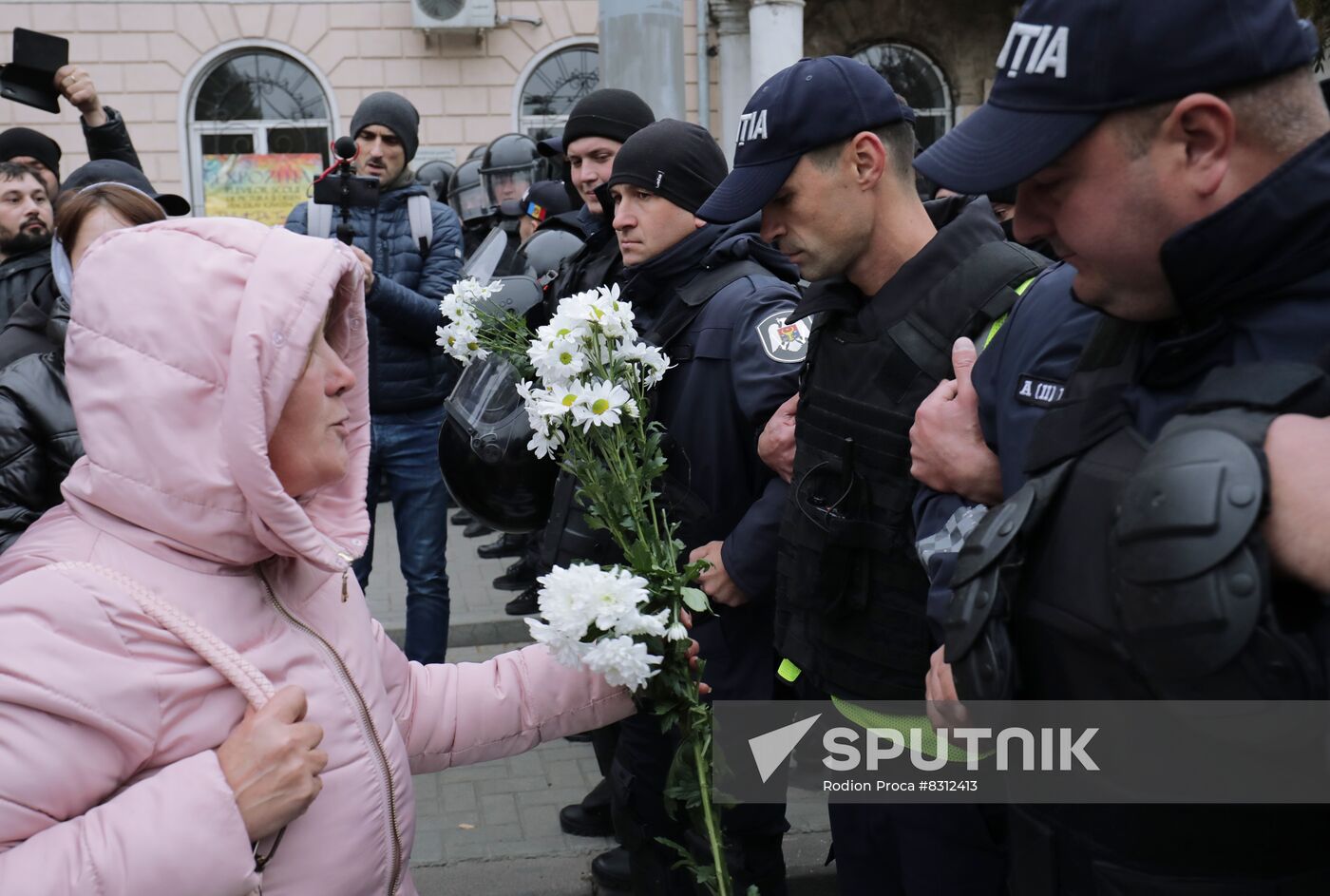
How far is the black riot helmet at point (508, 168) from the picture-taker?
7.92 m

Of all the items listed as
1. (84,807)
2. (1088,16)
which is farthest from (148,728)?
(1088,16)

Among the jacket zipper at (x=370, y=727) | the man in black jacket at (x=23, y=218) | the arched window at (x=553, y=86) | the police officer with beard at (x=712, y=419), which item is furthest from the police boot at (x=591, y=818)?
the arched window at (x=553, y=86)

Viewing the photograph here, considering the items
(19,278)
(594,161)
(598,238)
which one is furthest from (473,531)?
(598,238)

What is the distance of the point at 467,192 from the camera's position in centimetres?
908

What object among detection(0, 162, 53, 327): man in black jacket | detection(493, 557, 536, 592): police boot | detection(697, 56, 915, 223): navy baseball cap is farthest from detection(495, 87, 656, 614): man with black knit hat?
detection(493, 557, 536, 592): police boot

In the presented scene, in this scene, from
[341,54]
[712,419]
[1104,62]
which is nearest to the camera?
[1104,62]

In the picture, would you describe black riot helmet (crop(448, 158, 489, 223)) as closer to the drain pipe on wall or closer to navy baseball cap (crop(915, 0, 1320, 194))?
navy baseball cap (crop(915, 0, 1320, 194))

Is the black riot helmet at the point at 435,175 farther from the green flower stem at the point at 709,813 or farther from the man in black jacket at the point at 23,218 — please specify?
the green flower stem at the point at 709,813

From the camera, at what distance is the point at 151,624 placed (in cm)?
155

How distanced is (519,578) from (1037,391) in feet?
19.1

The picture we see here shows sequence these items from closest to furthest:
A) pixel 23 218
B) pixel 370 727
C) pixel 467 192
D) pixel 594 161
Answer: pixel 370 727 < pixel 594 161 < pixel 23 218 < pixel 467 192

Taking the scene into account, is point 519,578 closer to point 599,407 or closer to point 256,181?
point 599,407

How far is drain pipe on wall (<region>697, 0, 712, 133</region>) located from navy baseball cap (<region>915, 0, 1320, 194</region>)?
15576mm

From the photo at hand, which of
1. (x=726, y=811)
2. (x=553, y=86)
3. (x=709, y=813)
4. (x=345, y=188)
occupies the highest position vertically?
(x=553, y=86)
